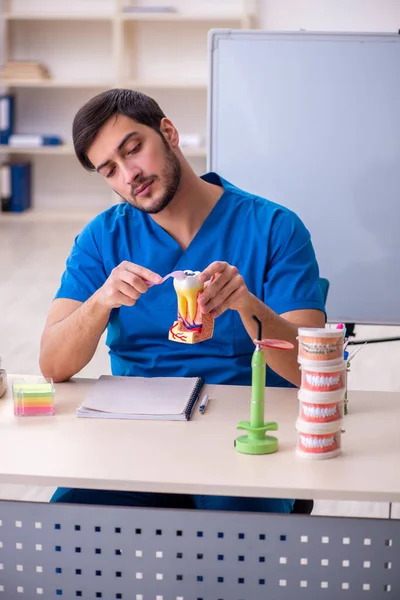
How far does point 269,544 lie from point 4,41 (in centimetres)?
651

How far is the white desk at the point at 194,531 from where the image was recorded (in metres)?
1.28

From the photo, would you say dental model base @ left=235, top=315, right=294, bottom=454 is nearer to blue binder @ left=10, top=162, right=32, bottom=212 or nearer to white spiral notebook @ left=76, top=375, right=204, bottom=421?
white spiral notebook @ left=76, top=375, right=204, bottom=421

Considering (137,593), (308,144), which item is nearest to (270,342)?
(137,593)

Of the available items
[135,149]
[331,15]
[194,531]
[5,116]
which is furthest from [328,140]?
[5,116]

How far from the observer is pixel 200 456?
4.46 ft

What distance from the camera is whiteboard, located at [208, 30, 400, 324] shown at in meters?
3.36

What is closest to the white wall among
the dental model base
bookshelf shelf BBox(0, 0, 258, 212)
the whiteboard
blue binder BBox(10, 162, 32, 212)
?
bookshelf shelf BBox(0, 0, 258, 212)

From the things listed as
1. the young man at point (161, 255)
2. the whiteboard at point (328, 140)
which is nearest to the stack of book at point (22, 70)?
the whiteboard at point (328, 140)

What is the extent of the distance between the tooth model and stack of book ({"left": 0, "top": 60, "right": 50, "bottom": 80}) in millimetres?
5798

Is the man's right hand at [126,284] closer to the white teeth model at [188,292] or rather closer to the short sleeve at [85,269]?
the white teeth model at [188,292]

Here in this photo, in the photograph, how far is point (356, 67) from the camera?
3.37 meters

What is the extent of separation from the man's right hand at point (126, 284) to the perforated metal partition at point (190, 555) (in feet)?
1.37

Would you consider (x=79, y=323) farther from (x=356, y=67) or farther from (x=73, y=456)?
(x=356, y=67)

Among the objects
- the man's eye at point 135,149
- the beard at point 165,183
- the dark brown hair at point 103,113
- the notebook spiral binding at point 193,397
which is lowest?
the notebook spiral binding at point 193,397
